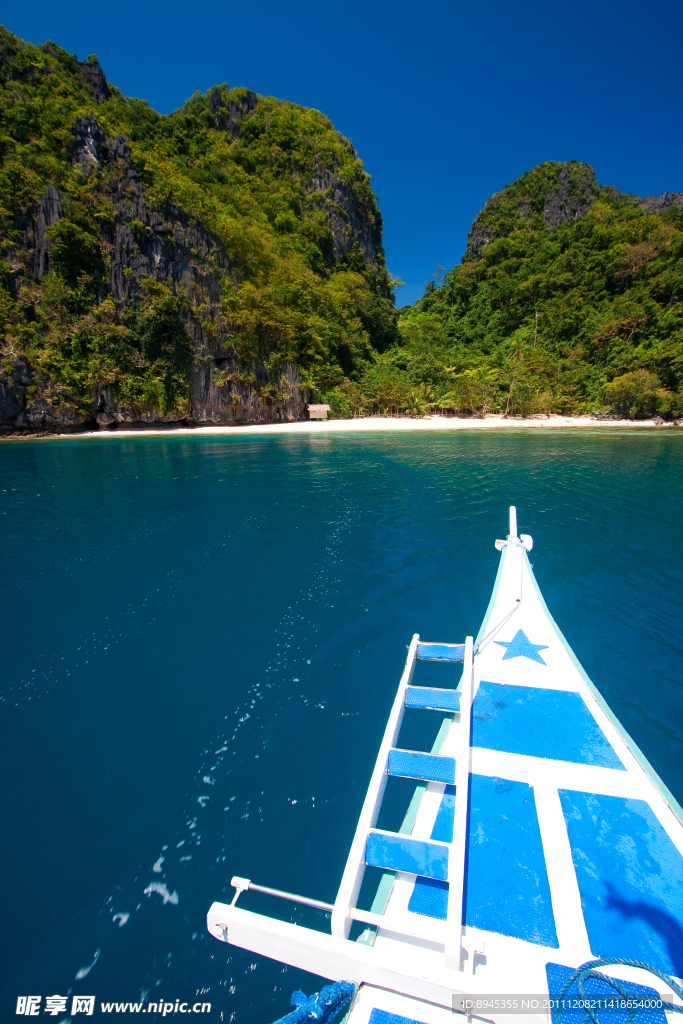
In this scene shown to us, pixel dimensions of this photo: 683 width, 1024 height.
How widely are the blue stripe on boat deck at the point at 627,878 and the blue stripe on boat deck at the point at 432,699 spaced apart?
3.10 feet

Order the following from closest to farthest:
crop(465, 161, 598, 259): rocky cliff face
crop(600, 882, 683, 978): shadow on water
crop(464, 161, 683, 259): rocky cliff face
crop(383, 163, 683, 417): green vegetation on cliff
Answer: crop(600, 882, 683, 978): shadow on water
crop(383, 163, 683, 417): green vegetation on cliff
crop(464, 161, 683, 259): rocky cliff face
crop(465, 161, 598, 259): rocky cliff face

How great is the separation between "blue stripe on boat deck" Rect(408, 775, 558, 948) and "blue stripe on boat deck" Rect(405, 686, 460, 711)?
2.14ft

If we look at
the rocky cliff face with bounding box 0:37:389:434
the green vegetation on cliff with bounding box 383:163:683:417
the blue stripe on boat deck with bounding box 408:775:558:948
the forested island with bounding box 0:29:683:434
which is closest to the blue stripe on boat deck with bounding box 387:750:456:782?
the blue stripe on boat deck with bounding box 408:775:558:948

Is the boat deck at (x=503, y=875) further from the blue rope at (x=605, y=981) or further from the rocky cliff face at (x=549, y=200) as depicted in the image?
the rocky cliff face at (x=549, y=200)

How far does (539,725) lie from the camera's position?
3.33m

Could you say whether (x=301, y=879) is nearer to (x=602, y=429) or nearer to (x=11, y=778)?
(x=11, y=778)

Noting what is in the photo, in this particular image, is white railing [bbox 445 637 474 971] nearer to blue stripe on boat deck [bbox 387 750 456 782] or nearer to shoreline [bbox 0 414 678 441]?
blue stripe on boat deck [bbox 387 750 456 782]

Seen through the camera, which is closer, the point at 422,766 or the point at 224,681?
the point at 422,766

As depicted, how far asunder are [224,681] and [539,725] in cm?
342

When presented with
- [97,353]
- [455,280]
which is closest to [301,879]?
[97,353]

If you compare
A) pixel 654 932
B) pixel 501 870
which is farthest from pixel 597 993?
pixel 501 870

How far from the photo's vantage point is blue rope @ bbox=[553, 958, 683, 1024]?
166 centimetres

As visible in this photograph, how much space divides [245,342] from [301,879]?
3920 centimetres

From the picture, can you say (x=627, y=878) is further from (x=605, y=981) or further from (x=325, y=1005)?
(x=325, y=1005)
